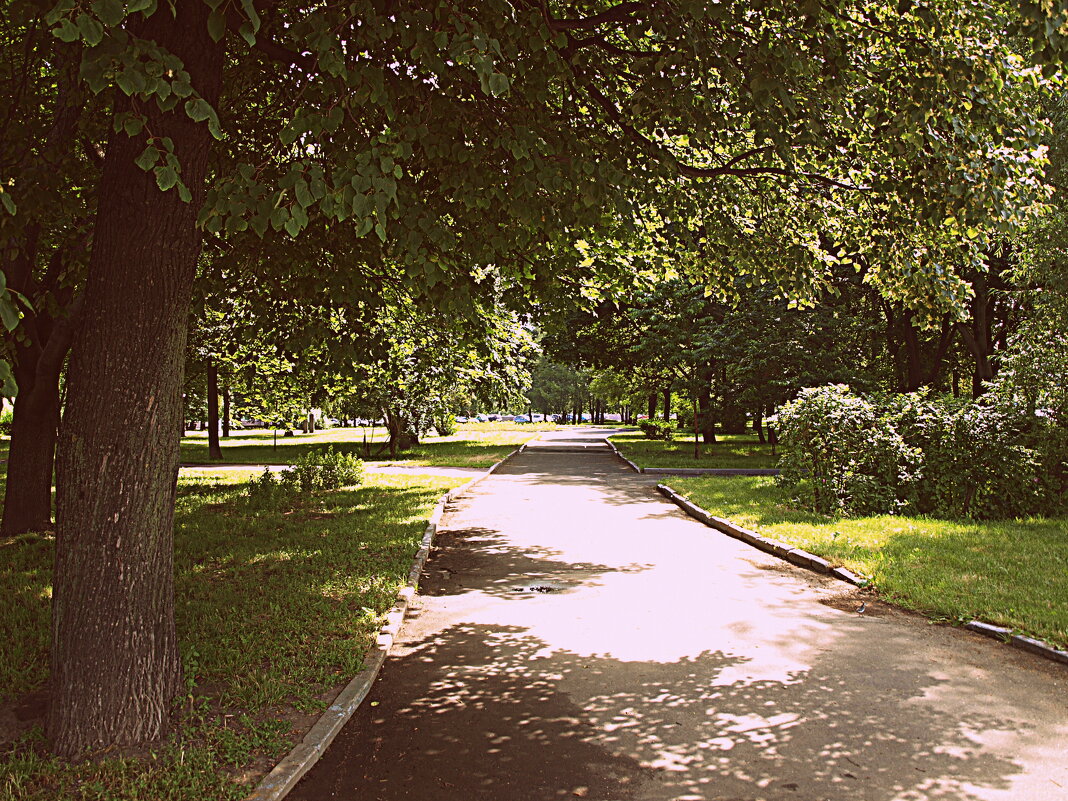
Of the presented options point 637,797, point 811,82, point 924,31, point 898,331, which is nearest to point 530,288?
point 811,82

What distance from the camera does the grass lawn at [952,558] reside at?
6.84 m

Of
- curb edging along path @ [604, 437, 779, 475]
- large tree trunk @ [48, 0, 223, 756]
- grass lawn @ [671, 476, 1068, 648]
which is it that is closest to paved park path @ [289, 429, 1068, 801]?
grass lawn @ [671, 476, 1068, 648]

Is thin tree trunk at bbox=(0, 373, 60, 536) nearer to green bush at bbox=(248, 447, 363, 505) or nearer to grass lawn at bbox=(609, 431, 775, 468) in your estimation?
green bush at bbox=(248, 447, 363, 505)

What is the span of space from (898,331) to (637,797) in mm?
28054

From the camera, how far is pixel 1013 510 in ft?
40.4

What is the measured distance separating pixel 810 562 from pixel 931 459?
483 centimetres

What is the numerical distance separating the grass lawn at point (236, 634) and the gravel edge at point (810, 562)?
481cm

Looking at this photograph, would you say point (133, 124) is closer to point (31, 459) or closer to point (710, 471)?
point (31, 459)

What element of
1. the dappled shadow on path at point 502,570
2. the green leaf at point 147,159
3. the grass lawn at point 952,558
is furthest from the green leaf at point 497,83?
the grass lawn at point 952,558

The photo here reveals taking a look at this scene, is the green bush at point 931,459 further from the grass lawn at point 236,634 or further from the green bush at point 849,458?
the grass lawn at point 236,634

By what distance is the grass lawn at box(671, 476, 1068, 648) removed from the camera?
6.84 meters

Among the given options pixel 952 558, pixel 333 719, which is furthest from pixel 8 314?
pixel 952 558

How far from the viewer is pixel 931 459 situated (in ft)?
41.0

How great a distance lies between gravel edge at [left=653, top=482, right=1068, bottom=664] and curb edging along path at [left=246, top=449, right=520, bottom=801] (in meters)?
4.77
